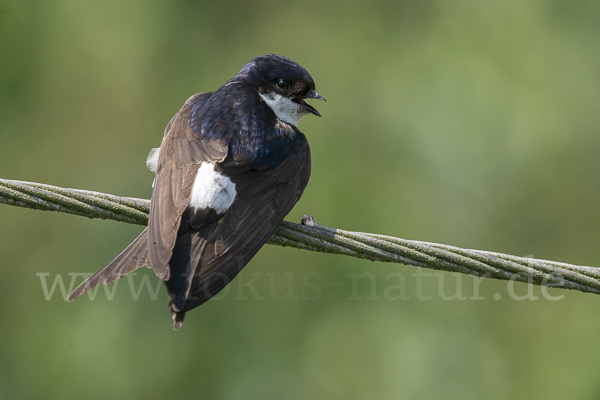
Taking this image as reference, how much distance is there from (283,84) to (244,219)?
1078 millimetres

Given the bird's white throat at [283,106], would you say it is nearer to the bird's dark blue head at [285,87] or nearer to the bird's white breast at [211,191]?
the bird's dark blue head at [285,87]

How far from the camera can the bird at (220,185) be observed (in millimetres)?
2807

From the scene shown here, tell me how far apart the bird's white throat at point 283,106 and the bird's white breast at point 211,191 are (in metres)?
0.73

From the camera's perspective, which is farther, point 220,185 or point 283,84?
point 283,84

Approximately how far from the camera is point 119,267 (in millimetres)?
2895

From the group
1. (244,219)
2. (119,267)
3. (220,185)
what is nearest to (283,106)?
(220,185)

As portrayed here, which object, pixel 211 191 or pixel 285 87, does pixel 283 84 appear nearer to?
A: pixel 285 87

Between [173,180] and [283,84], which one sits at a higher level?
[283,84]

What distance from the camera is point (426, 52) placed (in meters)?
6.83

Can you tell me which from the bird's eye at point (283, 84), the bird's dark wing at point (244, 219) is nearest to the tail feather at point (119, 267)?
the bird's dark wing at point (244, 219)

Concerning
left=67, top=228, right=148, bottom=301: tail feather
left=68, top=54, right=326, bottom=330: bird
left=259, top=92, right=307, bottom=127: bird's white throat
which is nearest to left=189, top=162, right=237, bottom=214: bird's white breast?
left=68, top=54, right=326, bottom=330: bird

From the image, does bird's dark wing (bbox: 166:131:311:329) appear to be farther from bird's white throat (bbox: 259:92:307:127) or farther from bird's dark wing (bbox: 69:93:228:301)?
bird's white throat (bbox: 259:92:307:127)

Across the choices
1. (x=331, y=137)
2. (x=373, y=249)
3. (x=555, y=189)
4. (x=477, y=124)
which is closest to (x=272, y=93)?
(x=373, y=249)

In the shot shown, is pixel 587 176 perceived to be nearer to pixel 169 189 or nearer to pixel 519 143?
pixel 519 143
